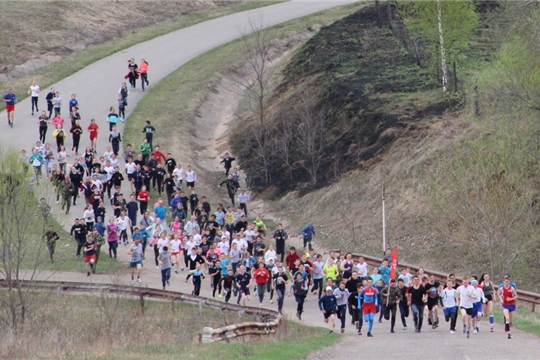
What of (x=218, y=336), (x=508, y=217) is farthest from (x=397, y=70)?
(x=218, y=336)

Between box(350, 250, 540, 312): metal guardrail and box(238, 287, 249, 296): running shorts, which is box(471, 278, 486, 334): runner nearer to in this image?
box(350, 250, 540, 312): metal guardrail

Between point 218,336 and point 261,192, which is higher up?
point 261,192

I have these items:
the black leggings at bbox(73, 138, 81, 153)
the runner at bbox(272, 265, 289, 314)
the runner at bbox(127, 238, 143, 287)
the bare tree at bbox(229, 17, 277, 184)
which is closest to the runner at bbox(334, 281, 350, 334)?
the runner at bbox(272, 265, 289, 314)

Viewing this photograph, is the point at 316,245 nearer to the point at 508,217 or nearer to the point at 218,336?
the point at 508,217

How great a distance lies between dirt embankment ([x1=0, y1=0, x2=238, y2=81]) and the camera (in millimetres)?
58031

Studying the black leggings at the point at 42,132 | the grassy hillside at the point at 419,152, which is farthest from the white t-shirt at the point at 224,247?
the black leggings at the point at 42,132

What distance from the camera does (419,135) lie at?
42438 millimetres

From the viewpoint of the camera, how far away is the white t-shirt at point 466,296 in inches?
988

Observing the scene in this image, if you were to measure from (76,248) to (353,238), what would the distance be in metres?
10.6

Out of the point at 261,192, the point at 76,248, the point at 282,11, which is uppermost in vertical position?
the point at 282,11

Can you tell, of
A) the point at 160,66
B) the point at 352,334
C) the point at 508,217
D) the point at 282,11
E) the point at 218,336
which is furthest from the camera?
the point at 282,11

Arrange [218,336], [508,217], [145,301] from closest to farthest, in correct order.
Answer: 1. [218,336]
2. [145,301]
3. [508,217]

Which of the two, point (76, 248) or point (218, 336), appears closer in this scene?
point (218, 336)

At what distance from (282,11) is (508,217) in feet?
132
